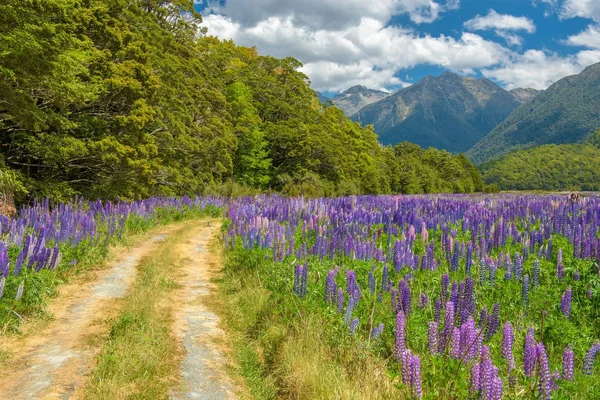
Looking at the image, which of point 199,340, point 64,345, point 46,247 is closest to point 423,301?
point 199,340

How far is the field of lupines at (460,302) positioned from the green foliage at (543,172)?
166426 mm

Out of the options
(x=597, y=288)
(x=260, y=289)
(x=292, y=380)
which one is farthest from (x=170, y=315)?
(x=597, y=288)

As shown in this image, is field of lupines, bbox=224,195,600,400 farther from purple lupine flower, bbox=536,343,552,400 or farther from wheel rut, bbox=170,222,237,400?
wheel rut, bbox=170,222,237,400

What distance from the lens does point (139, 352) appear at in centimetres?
489

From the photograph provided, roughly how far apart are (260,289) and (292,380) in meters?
2.83

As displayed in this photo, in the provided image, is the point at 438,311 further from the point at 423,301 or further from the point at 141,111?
the point at 141,111

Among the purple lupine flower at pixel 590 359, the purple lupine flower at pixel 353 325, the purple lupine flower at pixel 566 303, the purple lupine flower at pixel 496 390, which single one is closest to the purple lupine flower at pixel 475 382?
the purple lupine flower at pixel 496 390

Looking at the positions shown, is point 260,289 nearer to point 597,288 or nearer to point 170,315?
point 170,315

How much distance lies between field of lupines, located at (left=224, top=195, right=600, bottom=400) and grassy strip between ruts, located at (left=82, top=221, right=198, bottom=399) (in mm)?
1584

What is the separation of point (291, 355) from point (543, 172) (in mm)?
202536

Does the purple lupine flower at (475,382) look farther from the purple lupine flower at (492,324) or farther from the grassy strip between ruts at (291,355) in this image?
the purple lupine flower at (492,324)

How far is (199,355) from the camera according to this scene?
206 inches

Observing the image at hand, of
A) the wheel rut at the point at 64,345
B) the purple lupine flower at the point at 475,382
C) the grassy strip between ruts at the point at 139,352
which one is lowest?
the wheel rut at the point at 64,345

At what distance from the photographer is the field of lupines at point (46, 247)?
6125 mm
